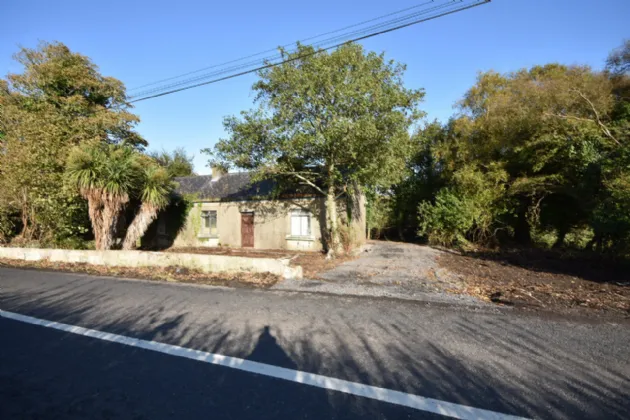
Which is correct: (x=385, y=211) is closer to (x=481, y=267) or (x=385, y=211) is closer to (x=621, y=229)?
(x=481, y=267)

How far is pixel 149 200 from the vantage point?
40.3 feet

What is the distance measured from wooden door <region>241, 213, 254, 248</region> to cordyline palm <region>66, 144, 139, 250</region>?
617 cm

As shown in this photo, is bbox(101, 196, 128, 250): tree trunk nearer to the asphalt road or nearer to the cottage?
the cottage

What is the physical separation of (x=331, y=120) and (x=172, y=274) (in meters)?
7.26

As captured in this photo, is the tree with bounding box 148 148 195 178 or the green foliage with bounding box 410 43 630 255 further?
the tree with bounding box 148 148 195 178

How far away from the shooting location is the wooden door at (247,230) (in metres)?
16.8

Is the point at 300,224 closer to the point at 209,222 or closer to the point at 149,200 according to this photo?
the point at 209,222

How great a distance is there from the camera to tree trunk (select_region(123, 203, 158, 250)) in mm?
12492

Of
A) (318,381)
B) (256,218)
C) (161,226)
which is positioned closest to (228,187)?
(256,218)

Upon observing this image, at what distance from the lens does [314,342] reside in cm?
390

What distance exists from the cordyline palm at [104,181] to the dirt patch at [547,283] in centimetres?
1233

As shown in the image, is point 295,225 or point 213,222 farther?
point 213,222

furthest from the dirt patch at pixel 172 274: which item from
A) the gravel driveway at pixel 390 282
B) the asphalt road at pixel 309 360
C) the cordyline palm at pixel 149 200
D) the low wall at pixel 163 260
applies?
the cordyline palm at pixel 149 200

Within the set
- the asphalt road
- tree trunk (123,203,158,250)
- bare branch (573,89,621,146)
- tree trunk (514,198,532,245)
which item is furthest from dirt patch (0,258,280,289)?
tree trunk (514,198,532,245)
